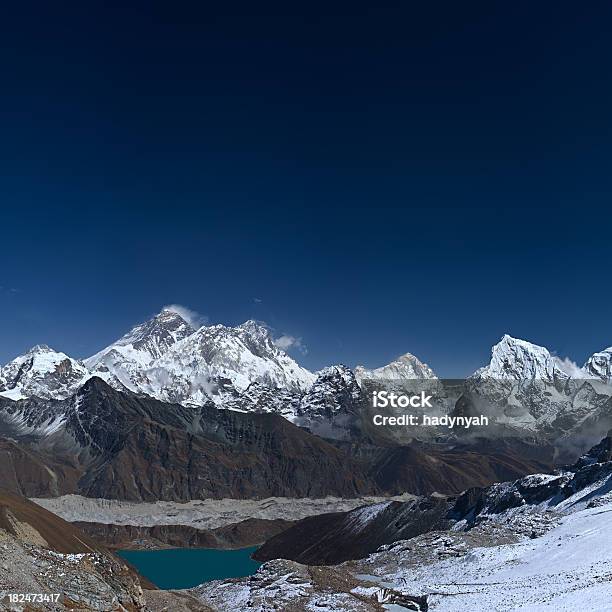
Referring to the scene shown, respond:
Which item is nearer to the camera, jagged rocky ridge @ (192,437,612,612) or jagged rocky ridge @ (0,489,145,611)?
jagged rocky ridge @ (0,489,145,611)

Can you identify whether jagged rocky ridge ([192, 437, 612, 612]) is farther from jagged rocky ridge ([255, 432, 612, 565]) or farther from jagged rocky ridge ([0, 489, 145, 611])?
jagged rocky ridge ([0, 489, 145, 611])

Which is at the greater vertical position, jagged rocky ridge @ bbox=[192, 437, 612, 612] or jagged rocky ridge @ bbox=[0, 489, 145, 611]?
jagged rocky ridge @ bbox=[0, 489, 145, 611]

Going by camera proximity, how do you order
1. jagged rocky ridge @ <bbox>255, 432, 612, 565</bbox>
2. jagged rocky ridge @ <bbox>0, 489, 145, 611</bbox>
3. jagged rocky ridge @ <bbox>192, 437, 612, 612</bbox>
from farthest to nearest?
jagged rocky ridge @ <bbox>255, 432, 612, 565</bbox> < jagged rocky ridge @ <bbox>192, 437, 612, 612</bbox> < jagged rocky ridge @ <bbox>0, 489, 145, 611</bbox>

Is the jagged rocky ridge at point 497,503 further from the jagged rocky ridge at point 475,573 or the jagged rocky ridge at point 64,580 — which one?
the jagged rocky ridge at point 64,580

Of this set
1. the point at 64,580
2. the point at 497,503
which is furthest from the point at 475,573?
the point at 497,503

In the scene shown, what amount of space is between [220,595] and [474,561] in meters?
34.7

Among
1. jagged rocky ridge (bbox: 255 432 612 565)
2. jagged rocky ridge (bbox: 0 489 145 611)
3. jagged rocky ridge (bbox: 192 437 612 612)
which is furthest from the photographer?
jagged rocky ridge (bbox: 255 432 612 565)

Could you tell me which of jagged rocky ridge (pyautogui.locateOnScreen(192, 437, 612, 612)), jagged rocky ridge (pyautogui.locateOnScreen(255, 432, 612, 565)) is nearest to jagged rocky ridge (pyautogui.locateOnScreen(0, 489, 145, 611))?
jagged rocky ridge (pyautogui.locateOnScreen(192, 437, 612, 612))

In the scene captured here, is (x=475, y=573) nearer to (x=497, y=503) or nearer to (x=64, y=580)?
(x=64, y=580)

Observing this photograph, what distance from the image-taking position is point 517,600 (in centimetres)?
5706

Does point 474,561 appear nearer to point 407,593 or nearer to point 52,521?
point 407,593

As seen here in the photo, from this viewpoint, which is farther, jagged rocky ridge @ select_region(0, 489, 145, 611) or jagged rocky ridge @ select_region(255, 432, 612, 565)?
jagged rocky ridge @ select_region(255, 432, 612, 565)

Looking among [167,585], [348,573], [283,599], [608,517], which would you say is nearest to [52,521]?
[283,599]

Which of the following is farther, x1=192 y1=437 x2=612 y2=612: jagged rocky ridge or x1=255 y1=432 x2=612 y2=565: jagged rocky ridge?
x1=255 y1=432 x2=612 y2=565: jagged rocky ridge
